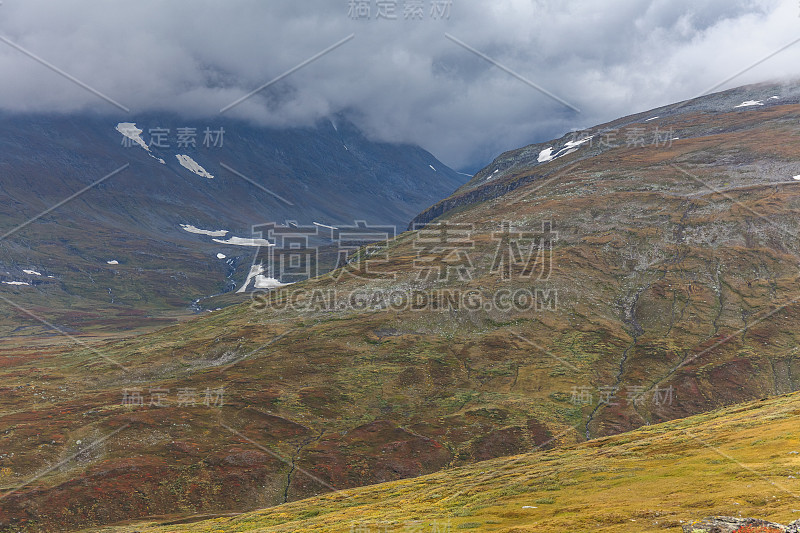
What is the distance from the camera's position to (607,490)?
45.0 metres

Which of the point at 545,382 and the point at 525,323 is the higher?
the point at 525,323

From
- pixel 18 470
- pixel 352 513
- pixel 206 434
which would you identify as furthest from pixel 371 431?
pixel 18 470

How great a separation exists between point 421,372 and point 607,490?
89.1 metres

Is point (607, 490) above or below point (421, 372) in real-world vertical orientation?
below

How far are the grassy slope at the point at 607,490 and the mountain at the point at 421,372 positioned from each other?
1.34 m

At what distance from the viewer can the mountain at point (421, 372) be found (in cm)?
8612

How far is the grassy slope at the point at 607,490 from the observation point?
33906 millimetres

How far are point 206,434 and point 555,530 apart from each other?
8291cm

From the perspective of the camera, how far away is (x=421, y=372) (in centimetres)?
13288

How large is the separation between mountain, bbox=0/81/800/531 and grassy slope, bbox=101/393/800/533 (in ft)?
4.41

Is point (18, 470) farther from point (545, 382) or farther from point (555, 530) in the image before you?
point (545, 382)

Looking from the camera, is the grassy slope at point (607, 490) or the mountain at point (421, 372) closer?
the grassy slope at point (607, 490)

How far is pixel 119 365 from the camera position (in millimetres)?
143625

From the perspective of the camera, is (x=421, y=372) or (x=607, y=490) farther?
(x=421, y=372)
